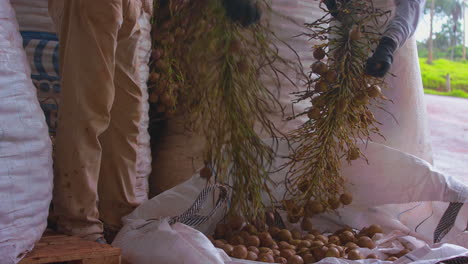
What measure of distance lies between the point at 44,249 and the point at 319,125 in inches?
27.6

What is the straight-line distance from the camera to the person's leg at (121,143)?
154 cm

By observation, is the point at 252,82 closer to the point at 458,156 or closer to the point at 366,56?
the point at 366,56

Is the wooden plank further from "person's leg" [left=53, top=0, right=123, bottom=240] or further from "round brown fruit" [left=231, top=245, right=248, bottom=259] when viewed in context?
"round brown fruit" [left=231, top=245, right=248, bottom=259]

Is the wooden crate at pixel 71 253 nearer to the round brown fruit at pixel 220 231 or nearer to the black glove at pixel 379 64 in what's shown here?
the round brown fruit at pixel 220 231

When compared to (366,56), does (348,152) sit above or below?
below

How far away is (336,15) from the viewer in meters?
1.55

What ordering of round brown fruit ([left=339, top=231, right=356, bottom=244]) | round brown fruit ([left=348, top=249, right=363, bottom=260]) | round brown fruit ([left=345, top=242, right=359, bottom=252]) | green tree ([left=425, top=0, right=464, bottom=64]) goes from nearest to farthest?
round brown fruit ([left=348, top=249, right=363, bottom=260]) → round brown fruit ([left=345, top=242, right=359, bottom=252]) → round brown fruit ([left=339, top=231, right=356, bottom=244]) → green tree ([left=425, top=0, right=464, bottom=64])

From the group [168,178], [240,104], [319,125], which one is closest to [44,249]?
[240,104]

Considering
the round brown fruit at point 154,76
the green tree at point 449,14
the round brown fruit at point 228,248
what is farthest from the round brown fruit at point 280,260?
the green tree at point 449,14

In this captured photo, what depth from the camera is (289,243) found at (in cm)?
150

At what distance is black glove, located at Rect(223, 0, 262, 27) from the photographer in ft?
3.71

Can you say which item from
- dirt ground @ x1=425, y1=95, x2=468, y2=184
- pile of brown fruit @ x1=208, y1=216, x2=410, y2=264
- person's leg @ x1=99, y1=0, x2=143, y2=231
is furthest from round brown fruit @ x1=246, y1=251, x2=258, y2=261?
dirt ground @ x1=425, y1=95, x2=468, y2=184

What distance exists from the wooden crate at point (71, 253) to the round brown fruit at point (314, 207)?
1.88 feet

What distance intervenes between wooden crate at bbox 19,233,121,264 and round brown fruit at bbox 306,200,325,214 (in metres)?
0.57
